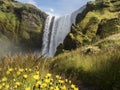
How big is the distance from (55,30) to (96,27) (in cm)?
2259

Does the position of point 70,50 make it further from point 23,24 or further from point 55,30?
point 23,24

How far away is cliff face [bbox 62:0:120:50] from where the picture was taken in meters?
41.3

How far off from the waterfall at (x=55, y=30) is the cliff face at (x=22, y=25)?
9.54 meters

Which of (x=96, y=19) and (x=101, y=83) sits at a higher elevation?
(x=96, y=19)

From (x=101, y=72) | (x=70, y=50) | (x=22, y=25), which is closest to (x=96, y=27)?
(x=70, y=50)

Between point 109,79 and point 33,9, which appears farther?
point 33,9

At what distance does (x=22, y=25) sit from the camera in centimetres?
9206

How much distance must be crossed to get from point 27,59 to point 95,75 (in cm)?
232

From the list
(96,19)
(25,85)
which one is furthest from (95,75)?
(96,19)

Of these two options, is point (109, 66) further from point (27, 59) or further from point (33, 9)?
point (33, 9)

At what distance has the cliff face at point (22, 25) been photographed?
88.3 m

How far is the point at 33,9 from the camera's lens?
94688 mm

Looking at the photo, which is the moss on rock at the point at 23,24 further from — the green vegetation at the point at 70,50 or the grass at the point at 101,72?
the grass at the point at 101,72

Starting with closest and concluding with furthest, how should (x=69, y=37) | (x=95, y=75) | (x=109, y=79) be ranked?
1. (x=109, y=79)
2. (x=95, y=75)
3. (x=69, y=37)
